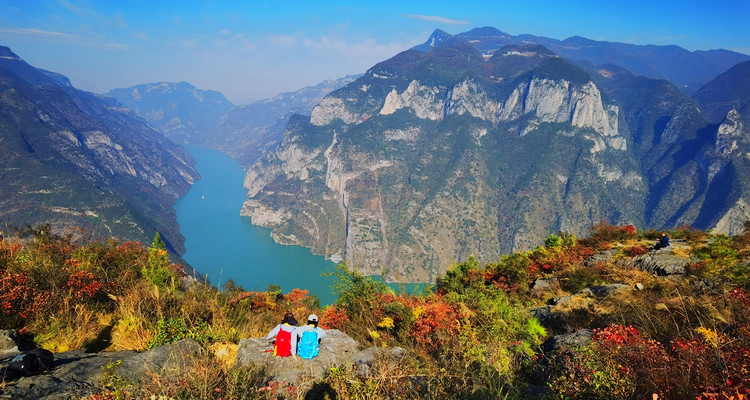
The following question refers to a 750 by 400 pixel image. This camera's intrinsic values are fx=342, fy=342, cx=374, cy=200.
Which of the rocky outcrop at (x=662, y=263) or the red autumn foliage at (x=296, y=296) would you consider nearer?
the red autumn foliage at (x=296, y=296)

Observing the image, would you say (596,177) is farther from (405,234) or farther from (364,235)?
(364,235)

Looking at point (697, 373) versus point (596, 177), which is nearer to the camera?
point (697, 373)

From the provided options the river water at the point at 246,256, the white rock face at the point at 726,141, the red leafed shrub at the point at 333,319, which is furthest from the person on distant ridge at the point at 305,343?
the white rock face at the point at 726,141

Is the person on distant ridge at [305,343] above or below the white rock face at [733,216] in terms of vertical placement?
above

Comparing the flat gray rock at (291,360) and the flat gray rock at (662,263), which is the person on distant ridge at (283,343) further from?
the flat gray rock at (662,263)

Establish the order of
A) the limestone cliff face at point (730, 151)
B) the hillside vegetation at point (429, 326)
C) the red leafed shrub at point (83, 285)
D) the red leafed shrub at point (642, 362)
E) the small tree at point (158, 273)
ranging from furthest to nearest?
the limestone cliff face at point (730, 151)
the small tree at point (158, 273)
the red leafed shrub at point (83, 285)
the hillside vegetation at point (429, 326)
the red leafed shrub at point (642, 362)

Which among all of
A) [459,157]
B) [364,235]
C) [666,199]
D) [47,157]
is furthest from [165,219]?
[666,199]
